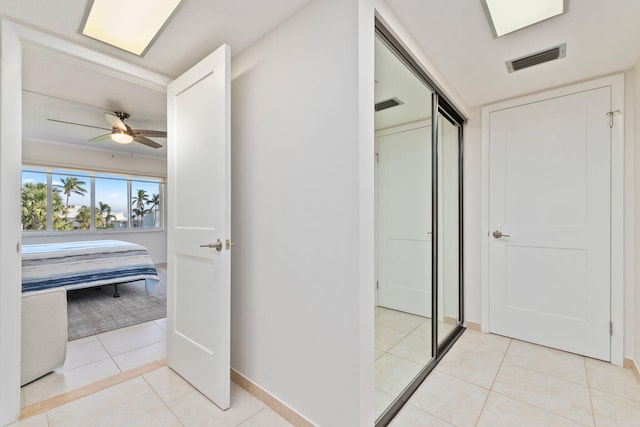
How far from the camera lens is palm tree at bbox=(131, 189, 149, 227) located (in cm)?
624

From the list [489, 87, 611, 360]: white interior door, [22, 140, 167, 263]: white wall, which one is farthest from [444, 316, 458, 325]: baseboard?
[22, 140, 167, 263]: white wall

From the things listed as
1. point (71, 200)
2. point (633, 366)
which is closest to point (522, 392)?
point (633, 366)

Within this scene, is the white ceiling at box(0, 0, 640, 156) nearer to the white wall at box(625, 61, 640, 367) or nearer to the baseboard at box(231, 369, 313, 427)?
the white wall at box(625, 61, 640, 367)

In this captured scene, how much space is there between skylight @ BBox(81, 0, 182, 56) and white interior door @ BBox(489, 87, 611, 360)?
9.07ft

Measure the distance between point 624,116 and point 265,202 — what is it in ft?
8.88

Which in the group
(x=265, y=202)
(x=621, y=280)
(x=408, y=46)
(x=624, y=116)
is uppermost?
(x=408, y=46)

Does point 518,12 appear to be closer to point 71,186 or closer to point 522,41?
point 522,41

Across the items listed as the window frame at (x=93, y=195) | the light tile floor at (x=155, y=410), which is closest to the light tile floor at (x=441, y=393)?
the light tile floor at (x=155, y=410)

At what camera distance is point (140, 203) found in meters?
6.31

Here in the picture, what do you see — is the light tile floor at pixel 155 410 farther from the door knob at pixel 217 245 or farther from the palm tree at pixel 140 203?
the palm tree at pixel 140 203

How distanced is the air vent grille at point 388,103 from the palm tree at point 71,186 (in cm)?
588

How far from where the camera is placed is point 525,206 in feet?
8.30

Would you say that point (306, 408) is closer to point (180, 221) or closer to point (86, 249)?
point (180, 221)

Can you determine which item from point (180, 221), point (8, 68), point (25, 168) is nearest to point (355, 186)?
point (180, 221)
